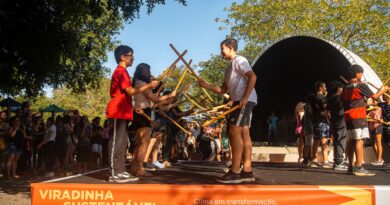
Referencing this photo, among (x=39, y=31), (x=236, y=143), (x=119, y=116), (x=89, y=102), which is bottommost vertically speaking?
(x=236, y=143)

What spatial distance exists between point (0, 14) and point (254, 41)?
22.8 m

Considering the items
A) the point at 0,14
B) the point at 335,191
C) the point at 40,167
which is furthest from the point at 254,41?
the point at 335,191

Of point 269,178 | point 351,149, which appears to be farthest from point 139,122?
point 351,149

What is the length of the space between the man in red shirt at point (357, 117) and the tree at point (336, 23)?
2119 centimetres

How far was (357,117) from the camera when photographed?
6246mm

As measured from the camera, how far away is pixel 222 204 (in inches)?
161

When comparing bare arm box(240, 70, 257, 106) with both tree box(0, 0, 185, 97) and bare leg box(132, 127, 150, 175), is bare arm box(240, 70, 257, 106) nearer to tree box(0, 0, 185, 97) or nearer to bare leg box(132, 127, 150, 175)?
bare leg box(132, 127, 150, 175)

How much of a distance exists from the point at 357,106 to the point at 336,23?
72.7 ft

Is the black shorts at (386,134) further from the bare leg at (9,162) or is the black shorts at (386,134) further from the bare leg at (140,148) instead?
the bare leg at (9,162)

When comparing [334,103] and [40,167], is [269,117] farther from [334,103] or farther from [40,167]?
[334,103]

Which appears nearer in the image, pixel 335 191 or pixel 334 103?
pixel 335 191

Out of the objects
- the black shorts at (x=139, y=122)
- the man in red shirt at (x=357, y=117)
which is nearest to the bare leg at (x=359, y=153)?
the man in red shirt at (x=357, y=117)

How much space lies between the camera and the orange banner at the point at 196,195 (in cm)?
411

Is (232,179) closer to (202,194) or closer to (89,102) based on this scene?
(202,194)
